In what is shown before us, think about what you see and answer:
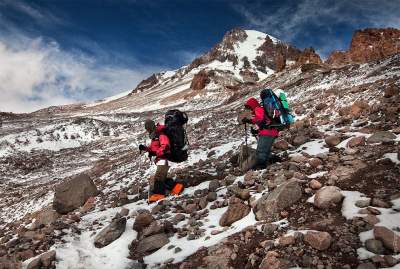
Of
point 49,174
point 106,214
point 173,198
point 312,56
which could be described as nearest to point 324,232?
point 173,198

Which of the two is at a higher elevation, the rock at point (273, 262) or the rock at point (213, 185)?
the rock at point (213, 185)

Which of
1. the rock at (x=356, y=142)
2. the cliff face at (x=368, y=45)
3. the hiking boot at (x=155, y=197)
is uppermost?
the cliff face at (x=368, y=45)

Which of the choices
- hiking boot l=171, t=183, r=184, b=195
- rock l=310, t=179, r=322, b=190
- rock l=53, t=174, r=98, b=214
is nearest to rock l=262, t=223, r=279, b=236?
rock l=310, t=179, r=322, b=190

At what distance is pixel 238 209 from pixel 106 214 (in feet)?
13.8

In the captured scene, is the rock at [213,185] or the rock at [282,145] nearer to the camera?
the rock at [213,185]

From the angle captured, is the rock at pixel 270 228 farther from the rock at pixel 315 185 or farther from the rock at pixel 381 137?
the rock at pixel 381 137

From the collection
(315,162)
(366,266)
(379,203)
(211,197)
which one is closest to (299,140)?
(315,162)

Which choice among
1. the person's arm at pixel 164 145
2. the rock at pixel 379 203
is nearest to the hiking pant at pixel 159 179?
the person's arm at pixel 164 145

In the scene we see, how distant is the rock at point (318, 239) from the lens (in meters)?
5.73

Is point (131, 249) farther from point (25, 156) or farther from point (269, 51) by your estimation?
point (269, 51)

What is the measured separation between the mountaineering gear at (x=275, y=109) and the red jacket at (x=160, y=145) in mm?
2957

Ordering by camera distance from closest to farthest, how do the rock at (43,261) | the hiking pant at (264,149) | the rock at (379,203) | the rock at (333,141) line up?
the rock at (379,203)
the rock at (43,261)
the hiking pant at (264,149)
the rock at (333,141)

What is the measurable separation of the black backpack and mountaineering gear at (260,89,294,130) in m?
2.35

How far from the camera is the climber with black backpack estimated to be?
35.6 feet
